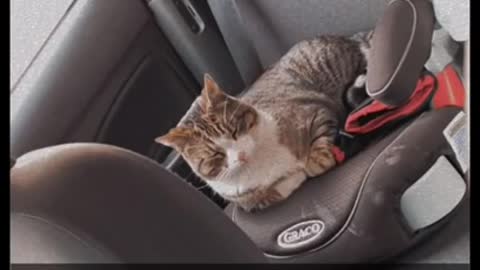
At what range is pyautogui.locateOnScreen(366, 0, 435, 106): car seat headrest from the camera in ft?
3.62

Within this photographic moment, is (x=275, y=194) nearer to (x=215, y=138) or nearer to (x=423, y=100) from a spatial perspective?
(x=215, y=138)

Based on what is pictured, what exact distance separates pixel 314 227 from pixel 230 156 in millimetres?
253

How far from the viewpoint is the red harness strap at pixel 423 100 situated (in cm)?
117

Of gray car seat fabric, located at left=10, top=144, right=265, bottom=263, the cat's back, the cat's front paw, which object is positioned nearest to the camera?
gray car seat fabric, located at left=10, top=144, right=265, bottom=263

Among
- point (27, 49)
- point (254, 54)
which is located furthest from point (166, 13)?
point (27, 49)

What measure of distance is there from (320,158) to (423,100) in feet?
0.84

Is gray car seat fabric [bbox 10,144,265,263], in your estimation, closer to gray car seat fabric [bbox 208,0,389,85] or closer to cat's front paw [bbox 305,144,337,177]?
cat's front paw [bbox 305,144,337,177]

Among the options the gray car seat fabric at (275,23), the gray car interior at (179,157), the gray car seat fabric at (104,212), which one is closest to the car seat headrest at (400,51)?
the gray car interior at (179,157)

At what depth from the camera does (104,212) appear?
2.41 ft

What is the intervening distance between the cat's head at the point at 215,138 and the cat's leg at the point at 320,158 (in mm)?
129

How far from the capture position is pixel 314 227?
1.16 m

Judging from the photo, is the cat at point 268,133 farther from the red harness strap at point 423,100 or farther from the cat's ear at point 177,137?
the red harness strap at point 423,100

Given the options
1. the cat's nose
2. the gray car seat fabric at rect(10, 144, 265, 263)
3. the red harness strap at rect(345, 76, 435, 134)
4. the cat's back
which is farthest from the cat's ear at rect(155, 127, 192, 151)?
the gray car seat fabric at rect(10, 144, 265, 263)
